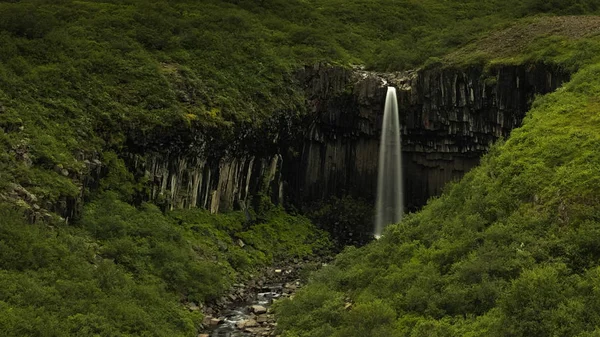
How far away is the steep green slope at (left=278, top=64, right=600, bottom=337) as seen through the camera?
17578 millimetres

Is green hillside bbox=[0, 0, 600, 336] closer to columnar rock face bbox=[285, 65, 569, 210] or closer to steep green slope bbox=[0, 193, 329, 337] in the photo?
steep green slope bbox=[0, 193, 329, 337]

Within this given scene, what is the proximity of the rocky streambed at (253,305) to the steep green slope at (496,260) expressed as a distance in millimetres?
1387

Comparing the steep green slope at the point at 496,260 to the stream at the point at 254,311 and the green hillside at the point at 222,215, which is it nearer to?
the green hillside at the point at 222,215

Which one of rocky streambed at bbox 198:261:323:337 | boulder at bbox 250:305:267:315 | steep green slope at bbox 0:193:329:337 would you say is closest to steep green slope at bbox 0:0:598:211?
steep green slope at bbox 0:193:329:337

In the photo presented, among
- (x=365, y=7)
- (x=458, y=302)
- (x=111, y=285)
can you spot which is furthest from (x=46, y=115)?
(x=365, y=7)

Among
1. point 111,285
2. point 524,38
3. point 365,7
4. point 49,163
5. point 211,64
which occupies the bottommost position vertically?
point 111,285

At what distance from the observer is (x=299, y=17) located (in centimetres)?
6209

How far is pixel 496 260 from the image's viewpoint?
20094mm

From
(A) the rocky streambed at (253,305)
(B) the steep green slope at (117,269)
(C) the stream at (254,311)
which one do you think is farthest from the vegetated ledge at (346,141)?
(C) the stream at (254,311)

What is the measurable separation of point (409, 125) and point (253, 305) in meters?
22.2

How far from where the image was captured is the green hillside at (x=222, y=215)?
63.7 feet

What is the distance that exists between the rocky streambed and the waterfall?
38.3 feet

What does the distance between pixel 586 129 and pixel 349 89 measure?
73.9ft

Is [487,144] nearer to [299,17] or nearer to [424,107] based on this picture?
[424,107]
